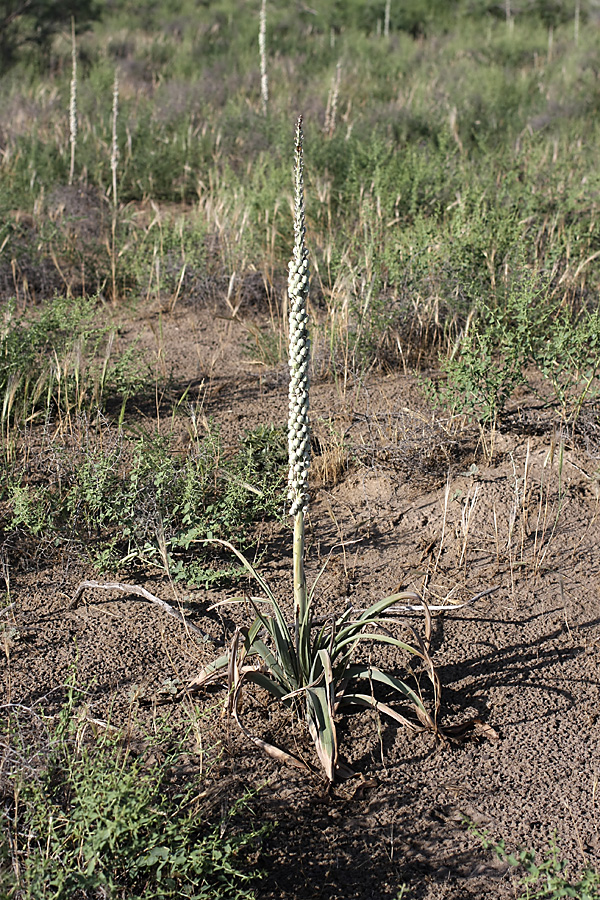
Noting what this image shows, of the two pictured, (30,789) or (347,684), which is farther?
(347,684)

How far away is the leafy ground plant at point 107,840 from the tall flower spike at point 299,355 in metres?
0.91

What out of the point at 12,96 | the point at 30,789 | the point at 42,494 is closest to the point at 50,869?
the point at 30,789

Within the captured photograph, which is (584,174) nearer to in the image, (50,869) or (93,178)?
(93,178)

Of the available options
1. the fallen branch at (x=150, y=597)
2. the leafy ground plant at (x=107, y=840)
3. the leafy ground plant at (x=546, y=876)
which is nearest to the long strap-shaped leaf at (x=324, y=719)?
the leafy ground plant at (x=107, y=840)

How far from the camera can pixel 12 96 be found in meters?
10.7

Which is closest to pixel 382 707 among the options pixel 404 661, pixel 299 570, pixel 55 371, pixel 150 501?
pixel 404 661

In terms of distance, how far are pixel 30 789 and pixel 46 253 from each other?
17.0ft

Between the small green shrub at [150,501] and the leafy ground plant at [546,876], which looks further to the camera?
the small green shrub at [150,501]

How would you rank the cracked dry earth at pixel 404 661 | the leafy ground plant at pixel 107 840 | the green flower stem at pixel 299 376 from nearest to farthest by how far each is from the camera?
1. the leafy ground plant at pixel 107 840
2. the green flower stem at pixel 299 376
3. the cracked dry earth at pixel 404 661

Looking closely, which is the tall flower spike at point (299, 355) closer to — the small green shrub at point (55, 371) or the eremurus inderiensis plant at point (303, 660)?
the eremurus inderiensis plant at point (303, 660)

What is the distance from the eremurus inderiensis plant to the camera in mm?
2416

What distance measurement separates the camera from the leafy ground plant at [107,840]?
205 cm

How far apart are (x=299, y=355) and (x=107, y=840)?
143cm

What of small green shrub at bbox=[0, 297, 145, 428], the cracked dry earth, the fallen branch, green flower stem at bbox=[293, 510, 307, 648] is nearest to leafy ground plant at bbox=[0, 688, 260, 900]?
the cracked dry earth
